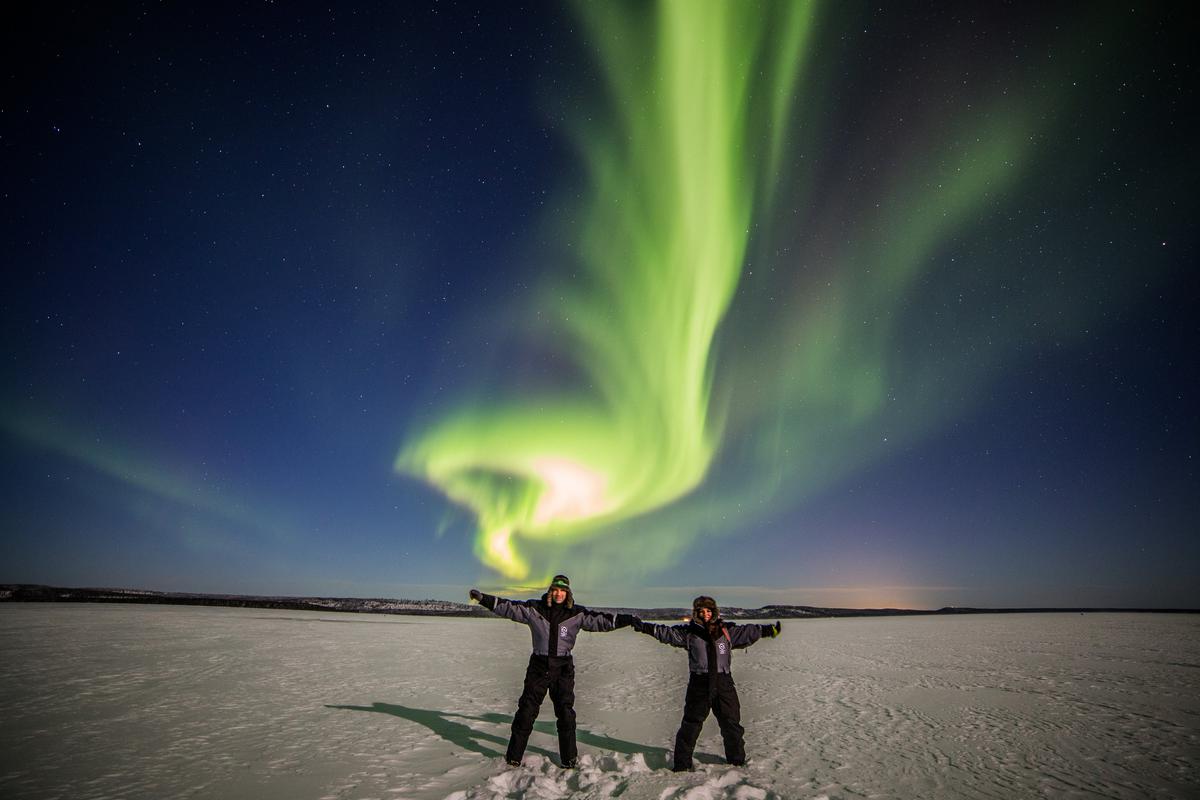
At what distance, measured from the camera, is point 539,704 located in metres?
6.79

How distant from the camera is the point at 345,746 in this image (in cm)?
802

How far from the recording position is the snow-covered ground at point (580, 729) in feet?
21.2

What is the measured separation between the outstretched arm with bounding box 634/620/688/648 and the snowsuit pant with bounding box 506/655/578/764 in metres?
1.10

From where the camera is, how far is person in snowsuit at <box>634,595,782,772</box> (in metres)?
6.75

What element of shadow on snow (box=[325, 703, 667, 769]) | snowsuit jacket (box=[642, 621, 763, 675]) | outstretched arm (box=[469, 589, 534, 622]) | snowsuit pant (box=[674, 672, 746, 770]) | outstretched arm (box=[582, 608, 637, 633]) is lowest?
shadow on snow (box=[325, 703, 667, 769])

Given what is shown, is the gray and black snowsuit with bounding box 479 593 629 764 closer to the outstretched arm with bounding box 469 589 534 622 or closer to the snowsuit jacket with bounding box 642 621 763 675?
the outstretched arm with bounding box 469 589 534 622

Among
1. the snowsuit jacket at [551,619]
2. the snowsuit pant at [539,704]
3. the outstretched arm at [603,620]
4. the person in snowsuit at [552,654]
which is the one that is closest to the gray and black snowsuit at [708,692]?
the outstretched arm at [603,620]

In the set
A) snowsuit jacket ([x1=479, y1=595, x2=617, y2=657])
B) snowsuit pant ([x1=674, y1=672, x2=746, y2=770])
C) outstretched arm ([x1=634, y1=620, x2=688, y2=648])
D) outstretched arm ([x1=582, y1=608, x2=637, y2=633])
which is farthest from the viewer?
outstretched arm ([x1=582, y1=608, x2=637, y2=633])

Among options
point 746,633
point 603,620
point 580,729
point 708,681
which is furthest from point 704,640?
point 580,729

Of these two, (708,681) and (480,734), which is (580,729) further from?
(708,681)

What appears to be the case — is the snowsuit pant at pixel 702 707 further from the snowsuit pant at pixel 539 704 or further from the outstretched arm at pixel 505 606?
the outstretched arm at pixel 505 606

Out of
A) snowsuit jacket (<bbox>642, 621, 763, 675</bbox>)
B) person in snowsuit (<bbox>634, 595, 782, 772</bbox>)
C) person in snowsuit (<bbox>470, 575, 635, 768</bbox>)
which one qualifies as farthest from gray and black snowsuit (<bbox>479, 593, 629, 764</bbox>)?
person in snowsuit (<bbox>634, 595, 782, 772</bbox>)

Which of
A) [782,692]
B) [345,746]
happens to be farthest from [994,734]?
[345,746]

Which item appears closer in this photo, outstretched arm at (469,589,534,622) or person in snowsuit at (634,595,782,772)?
person in snowsuit at (634,595,782,772)
